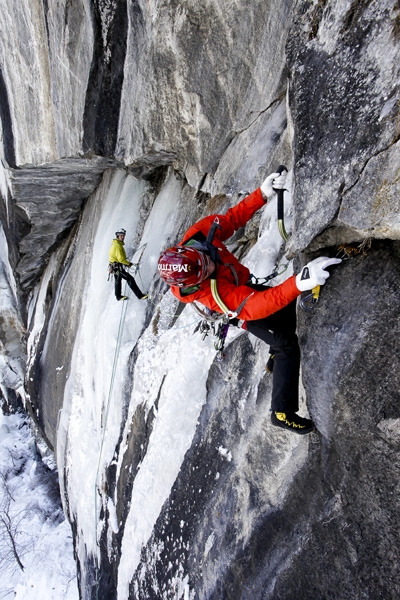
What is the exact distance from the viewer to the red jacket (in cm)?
273

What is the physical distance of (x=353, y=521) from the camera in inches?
97.5

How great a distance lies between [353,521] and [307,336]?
125 centimetres

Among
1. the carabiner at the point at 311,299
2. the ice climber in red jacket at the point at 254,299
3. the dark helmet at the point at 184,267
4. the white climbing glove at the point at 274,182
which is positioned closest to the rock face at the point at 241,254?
the carabiner at the point at 311,299

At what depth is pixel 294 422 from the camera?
2939 millimetres

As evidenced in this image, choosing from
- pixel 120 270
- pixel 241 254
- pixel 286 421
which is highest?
pixel 241 254

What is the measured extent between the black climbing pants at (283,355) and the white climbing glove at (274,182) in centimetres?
114

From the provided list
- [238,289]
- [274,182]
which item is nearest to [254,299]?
[238,289]

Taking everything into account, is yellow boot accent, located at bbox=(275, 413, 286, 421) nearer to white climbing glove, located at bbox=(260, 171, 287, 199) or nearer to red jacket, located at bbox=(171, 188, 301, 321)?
red jacket, located at bbox=(171, 188, 301, 321)

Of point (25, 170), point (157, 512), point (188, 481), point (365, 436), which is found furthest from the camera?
point (25, 170)

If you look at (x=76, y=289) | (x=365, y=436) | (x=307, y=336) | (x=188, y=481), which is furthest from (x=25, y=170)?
(x=365, y=436)

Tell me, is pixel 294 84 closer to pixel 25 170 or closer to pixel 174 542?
pixel 174 542

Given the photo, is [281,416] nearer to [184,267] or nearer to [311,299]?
[311,299]

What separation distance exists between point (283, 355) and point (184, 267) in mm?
1139

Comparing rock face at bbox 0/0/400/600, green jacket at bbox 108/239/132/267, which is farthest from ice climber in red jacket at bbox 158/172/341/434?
green jacket at bbox 108/239/132/267
